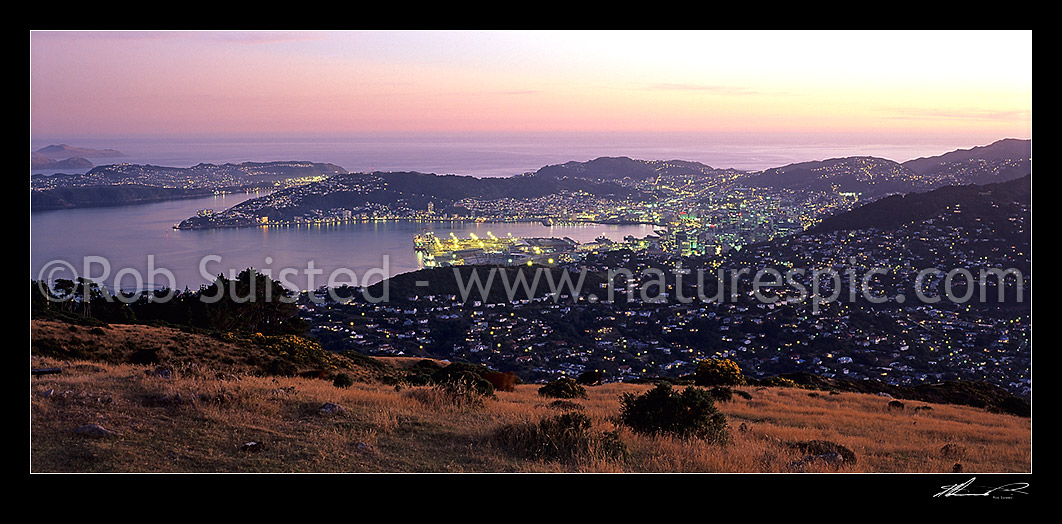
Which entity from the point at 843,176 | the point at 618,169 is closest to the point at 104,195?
the point at 618,169

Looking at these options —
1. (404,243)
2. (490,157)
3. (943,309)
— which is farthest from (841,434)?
(404,243)

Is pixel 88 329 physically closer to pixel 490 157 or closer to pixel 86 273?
pixel 490 157

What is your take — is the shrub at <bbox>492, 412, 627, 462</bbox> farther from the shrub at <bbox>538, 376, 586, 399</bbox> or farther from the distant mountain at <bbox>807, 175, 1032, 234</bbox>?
the distant mountain at <bbox>807, 175, 1032, 234</bbox>

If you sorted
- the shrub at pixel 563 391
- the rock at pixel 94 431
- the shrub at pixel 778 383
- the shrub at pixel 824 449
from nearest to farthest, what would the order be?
the rock at pixel 94 431, the shrub at pixel 824 449, the shrub at pixel 563 391, the shrub at pixel 778 383

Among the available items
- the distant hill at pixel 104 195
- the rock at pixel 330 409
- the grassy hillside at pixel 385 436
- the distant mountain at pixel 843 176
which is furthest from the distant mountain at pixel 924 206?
the distant hill at pixel 104 195

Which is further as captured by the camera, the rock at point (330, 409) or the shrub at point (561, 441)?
→ the rock at point (330, 409)

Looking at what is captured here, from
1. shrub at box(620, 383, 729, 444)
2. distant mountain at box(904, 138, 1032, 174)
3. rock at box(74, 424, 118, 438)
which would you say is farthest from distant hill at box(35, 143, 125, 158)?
distant mountain at box(904, 138, 1032, 174)

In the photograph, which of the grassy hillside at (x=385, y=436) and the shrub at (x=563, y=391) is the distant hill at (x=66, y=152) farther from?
the shrub at (x=563, y=391)
